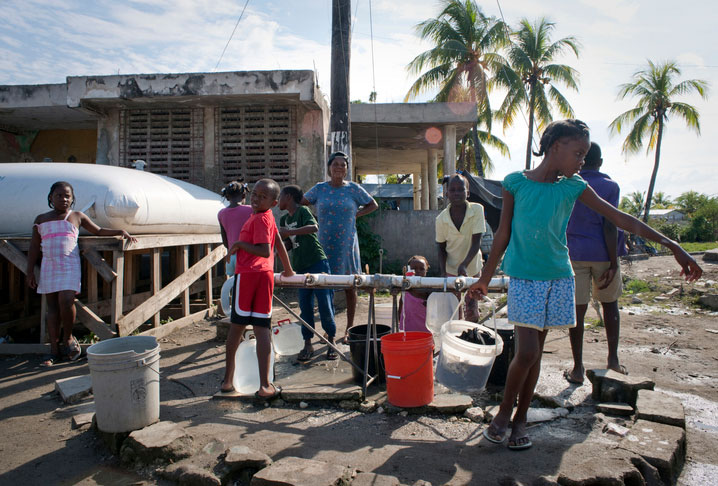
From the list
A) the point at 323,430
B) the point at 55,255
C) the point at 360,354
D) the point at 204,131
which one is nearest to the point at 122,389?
the point at 323,430

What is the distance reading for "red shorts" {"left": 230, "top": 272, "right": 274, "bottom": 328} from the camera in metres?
3.45

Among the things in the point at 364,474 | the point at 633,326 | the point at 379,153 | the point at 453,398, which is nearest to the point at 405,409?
the point at 453,398

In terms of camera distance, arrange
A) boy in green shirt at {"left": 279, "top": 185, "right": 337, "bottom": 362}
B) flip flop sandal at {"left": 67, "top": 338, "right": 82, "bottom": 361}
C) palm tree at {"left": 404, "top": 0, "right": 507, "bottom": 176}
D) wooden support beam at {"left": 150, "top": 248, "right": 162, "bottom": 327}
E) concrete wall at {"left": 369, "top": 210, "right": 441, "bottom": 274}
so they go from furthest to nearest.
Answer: palm tree at {"left": 404, "top": 0, "right": 507, "bottom": 176} → concrete wall at {"left": 369, "top": 210, "right": 441, "bottom": 274} → wooden support beam at {"left": 150, "top": 248, "right": 162, "bottom": 327} → flip flop sandal at {"left": 67, "top": 338, "right": 82, "bottom": 361} → boy in green shirt at {"left": 279, "top": 185, "right": 337, "bottom": 362}

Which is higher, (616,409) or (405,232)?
(405,232)

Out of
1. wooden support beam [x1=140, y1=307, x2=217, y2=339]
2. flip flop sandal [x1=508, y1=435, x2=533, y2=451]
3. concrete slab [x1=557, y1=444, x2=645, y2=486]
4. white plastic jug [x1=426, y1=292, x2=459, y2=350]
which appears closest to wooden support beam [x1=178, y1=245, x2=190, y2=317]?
wooden support beam [x1=140, y1=307, x2=217, y2=339]

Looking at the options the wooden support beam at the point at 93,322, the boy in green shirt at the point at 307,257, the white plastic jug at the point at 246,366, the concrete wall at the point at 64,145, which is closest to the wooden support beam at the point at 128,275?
the wooden support beam at the point at 93,322

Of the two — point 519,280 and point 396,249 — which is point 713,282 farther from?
point 519,280

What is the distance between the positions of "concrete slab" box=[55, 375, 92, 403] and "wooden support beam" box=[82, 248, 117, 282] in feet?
4.39

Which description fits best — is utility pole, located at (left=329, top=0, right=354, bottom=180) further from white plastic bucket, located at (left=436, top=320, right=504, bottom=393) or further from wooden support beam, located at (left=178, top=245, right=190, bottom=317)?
white plastic bucket, located at (left=436, top=320, right=504, bottom=393)

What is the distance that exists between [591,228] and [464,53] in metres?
16.1

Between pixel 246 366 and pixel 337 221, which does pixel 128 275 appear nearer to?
pixel 246 366

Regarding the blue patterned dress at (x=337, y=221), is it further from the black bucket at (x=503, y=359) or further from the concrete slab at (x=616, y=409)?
the concrete slab at (x=616, y=409)

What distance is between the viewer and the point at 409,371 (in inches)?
123

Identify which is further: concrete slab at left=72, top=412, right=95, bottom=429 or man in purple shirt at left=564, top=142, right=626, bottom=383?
man in purple shirt at left=564, top=142, right=626, bottom=383
